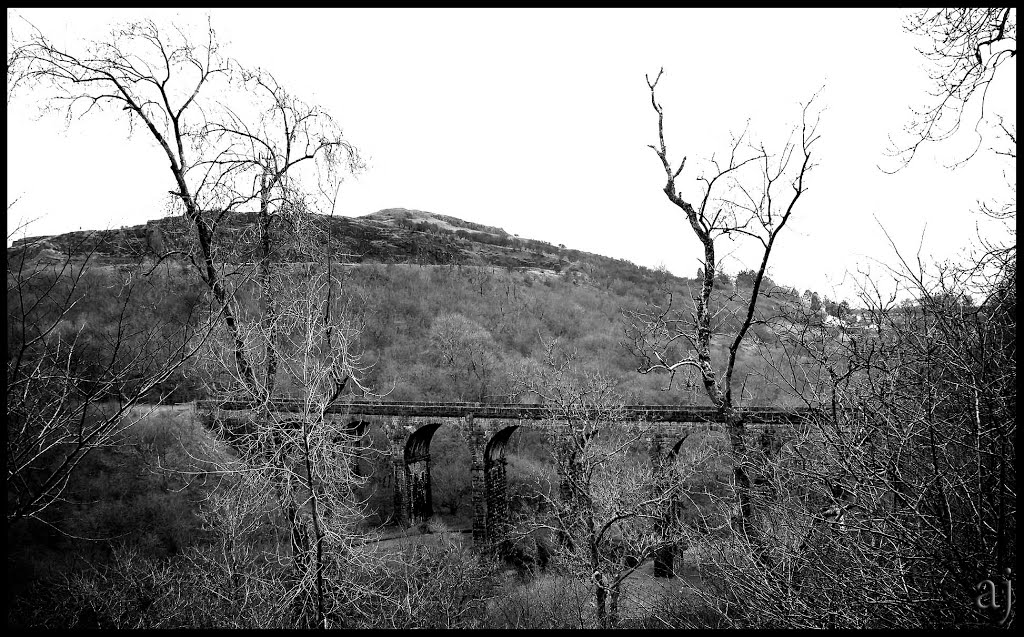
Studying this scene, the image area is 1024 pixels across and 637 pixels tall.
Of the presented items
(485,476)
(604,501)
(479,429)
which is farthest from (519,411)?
(604,501)

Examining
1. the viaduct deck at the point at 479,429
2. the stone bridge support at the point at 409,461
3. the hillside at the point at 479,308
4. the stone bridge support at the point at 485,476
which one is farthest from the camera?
the hillside at the point at 479,308

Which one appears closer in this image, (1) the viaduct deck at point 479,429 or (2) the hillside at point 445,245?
(1) the viaduct deck at point 479,429

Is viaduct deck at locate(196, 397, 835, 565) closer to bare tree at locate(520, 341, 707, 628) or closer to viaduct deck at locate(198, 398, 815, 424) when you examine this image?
viaduct deck at locate(198, 398, 815, 424)

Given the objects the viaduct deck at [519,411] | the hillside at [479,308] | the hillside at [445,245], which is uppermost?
the hillside at [445,245]

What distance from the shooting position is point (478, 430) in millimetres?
20641

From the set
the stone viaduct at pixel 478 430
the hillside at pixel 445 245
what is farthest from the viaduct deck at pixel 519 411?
the hillside at pixel 445 245

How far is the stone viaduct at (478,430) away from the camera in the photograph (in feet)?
58.2

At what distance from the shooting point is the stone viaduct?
17750mm

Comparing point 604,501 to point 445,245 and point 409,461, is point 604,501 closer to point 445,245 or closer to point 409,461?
point 409,461

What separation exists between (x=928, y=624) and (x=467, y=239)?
72.2 metres

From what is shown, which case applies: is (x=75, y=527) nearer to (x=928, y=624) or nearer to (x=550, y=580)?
(x=550, y=580)

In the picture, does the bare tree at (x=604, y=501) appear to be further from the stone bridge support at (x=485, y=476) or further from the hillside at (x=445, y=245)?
the hillside at (x=445, y=245)

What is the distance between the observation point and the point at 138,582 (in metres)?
10.9

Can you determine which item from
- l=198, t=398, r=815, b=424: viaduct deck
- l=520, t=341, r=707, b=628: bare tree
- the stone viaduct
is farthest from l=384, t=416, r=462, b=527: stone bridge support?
l=520, t=341, r=707, b=628: bare tree
